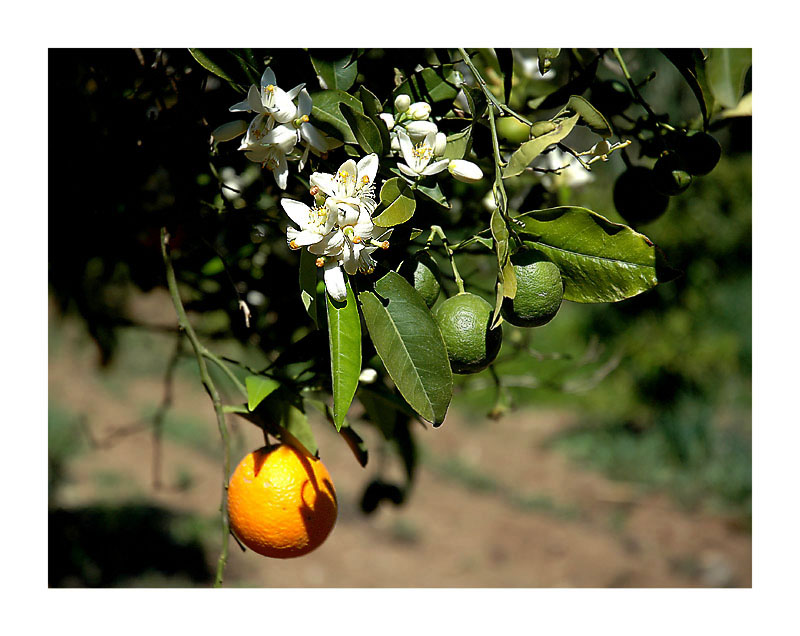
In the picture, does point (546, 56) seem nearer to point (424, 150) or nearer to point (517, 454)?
point (424, 150)

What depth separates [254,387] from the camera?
590mm

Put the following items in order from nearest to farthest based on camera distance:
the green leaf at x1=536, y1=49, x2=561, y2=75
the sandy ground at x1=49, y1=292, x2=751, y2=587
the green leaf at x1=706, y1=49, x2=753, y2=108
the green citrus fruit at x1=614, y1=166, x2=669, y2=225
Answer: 1. the green leaf at x1=706, y1=49, x2=753, y2=108
2. the green leaf at x1=536, y1=49, x2=561, y2=75
3. the green citrus fruit at x1=614, y1=166, x2=669, y2=225
4. the sandy ground at x1=49, y1=292, x2=751, y2=587

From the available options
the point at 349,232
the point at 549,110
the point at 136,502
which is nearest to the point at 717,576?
the point at 136,502

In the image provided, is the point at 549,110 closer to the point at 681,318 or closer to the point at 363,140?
the point at 363,140

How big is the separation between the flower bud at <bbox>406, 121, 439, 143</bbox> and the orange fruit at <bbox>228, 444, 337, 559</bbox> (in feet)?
0.97

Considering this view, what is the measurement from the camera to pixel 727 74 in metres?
0.43

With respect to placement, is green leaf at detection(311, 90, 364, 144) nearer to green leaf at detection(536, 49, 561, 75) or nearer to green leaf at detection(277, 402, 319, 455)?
green leaf at detection(536, 49, 561, 75)

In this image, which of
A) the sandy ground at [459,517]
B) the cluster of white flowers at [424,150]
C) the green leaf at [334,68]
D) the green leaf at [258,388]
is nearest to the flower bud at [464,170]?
the cluster of white flowers at [424,150]

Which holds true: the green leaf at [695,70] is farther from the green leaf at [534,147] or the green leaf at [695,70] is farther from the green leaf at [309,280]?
the green leaf at [309,280]

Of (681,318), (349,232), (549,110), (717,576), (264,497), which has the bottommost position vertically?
(717,576)

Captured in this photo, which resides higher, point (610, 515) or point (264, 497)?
point (264, 497)

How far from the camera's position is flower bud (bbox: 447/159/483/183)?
497mm

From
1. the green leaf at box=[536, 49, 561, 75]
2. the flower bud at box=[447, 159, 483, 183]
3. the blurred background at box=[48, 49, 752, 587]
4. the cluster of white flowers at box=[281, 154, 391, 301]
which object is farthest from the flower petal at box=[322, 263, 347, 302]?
the blurred background at box=[48, 49, 752, 587]

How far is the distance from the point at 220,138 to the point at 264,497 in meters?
0.29
